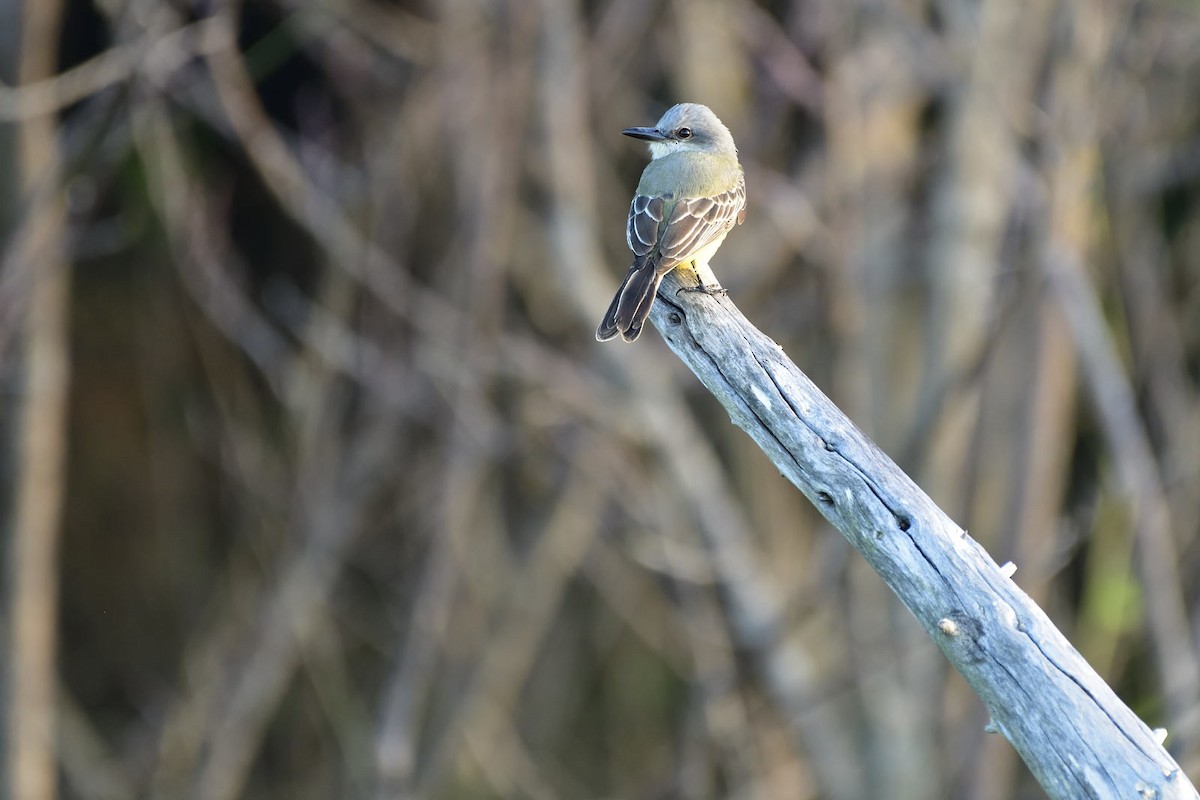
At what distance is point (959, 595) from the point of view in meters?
2.40

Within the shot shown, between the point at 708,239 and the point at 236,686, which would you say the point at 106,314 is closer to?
the point at 236,686

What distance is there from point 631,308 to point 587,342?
3.23 metres

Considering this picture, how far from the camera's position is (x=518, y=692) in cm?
953

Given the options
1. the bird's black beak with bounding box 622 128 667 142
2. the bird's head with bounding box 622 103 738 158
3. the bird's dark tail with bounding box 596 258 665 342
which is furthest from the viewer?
the bird's head with bounding box 622 103 738 158

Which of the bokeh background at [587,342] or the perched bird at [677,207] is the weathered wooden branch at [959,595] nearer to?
the perched bird at [677,207]

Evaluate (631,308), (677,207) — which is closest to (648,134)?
(677,207)

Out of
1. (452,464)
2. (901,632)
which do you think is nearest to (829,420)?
(452,464)

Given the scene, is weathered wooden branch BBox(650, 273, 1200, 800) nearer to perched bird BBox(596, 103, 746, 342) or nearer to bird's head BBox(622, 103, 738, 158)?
perched bird BBox(596, 103, 746, 342)

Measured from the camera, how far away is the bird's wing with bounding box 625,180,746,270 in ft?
12.4

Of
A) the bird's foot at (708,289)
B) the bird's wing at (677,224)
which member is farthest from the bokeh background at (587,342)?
the bird's foot at (708,289)

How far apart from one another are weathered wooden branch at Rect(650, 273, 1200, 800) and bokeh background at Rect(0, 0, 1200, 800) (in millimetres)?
3184

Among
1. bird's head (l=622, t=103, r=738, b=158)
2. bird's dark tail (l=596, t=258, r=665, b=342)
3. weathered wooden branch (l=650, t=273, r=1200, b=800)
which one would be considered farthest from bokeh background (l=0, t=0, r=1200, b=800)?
weathered wooden branch (l=650, t=273, r=1200, b=800)

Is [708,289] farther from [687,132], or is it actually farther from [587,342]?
[587,342]

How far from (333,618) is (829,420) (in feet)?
23.7
